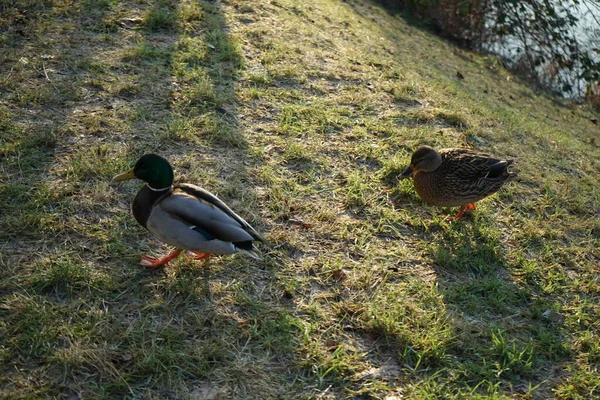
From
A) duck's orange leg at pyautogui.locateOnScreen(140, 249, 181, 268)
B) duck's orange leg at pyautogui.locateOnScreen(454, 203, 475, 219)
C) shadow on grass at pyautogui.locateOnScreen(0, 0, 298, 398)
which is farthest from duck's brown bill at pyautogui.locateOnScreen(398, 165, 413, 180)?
duck's orange leg at pyautogui.locateOnScreen(140, 249, 181, 268)

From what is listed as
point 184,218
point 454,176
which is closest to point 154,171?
point 184,218

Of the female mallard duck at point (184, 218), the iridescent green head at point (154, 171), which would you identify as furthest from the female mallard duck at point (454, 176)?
the iridescent green head at point (154, 171)

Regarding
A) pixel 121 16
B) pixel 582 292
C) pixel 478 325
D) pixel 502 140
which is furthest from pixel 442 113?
pixel 121 16

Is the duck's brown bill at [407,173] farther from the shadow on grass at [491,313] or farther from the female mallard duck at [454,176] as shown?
the shadow on grass at [491,313]

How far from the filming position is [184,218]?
2.94 metres

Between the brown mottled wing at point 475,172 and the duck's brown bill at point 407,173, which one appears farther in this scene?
the duck's brown bill at point 407,173

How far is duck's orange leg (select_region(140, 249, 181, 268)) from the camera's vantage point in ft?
10.2

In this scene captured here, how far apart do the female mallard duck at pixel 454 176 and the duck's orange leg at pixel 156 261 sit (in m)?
1.67

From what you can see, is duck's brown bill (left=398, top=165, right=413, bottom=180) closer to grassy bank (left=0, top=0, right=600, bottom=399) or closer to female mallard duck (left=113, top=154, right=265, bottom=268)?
grassy bank (left=0, top=0, right=600, bottom=399)

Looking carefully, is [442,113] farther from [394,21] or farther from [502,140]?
[394,21]

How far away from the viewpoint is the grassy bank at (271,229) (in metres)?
2.71

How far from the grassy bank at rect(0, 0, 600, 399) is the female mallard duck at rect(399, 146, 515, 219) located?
199mm

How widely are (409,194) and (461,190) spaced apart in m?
0.43

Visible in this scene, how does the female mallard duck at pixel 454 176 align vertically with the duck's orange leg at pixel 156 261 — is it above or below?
above
